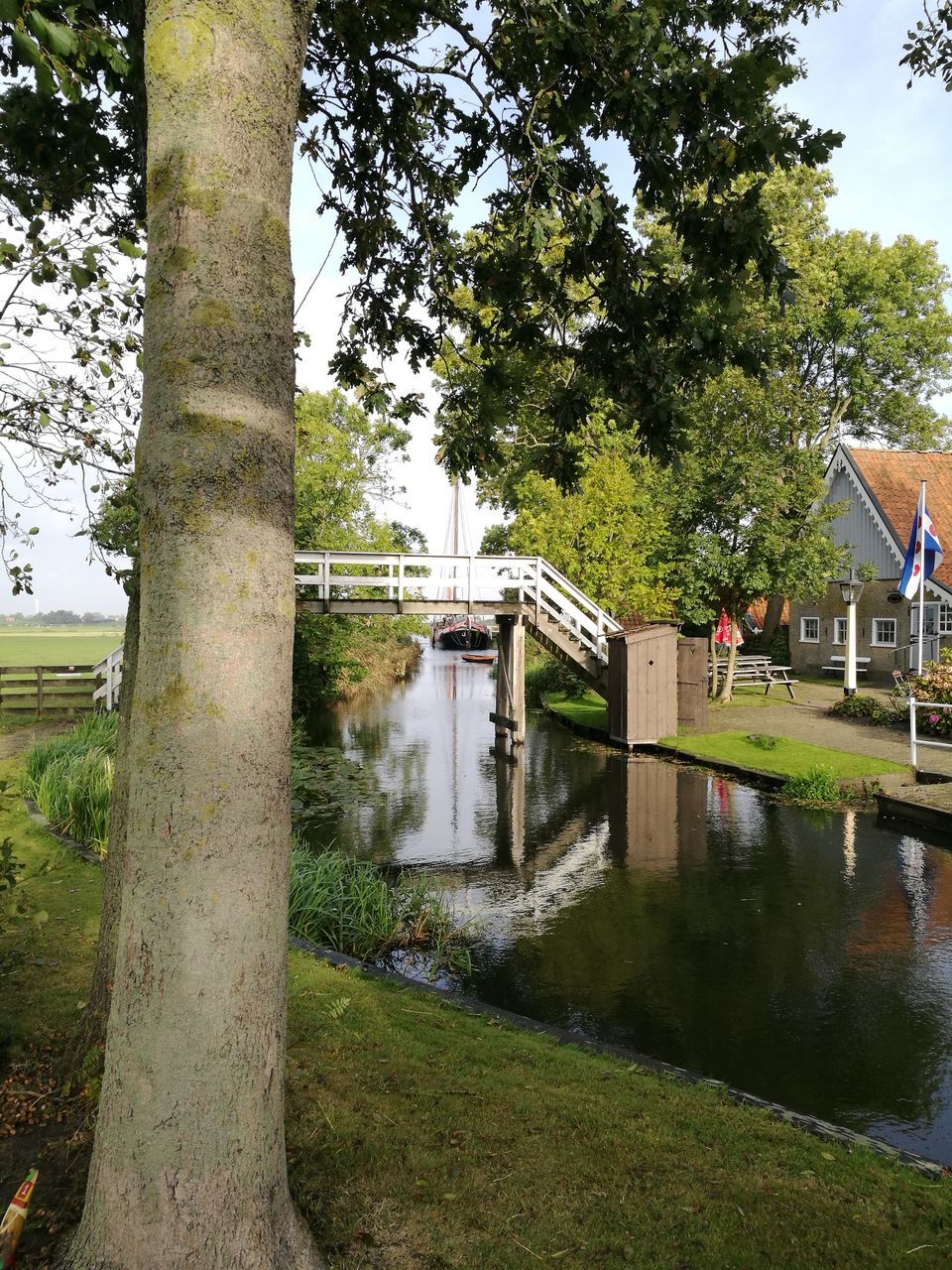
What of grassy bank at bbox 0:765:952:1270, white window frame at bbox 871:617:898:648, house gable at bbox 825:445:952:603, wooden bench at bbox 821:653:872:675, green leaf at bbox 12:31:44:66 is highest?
house gable at bbox 825:445:952:603

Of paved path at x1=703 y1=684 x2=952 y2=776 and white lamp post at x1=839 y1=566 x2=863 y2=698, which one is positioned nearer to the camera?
paved path at x1=703 y1=684 x2=952 y2=776

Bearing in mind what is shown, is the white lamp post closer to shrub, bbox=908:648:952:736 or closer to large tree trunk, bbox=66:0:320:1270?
shrub, bbox=908:648:952:736

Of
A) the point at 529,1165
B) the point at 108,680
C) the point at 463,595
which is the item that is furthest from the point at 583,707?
the point at 529,1165

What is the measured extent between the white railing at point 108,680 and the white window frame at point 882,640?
76.6 ft

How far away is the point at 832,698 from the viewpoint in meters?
24.5

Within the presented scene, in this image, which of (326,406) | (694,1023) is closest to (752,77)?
(694,1023)

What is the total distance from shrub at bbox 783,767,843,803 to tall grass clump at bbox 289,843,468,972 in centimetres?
769

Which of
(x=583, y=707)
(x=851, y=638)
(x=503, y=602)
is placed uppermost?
(x=503, y=602)

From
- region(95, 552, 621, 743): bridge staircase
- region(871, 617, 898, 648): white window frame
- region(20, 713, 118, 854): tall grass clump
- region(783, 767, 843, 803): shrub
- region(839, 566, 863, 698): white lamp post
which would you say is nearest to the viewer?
region(20, 713, 118, 854): tall grass clump

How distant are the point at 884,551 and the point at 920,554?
40.2ft

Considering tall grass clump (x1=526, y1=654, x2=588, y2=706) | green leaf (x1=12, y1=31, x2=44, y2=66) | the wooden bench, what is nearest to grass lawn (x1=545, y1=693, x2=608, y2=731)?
tall grass clump (x1=526, y1=654, x2=588, y2=706)

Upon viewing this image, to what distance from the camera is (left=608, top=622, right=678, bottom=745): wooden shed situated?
18984 mm

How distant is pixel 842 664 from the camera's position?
30.4 meters

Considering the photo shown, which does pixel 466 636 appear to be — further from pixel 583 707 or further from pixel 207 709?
pixel 207 709
